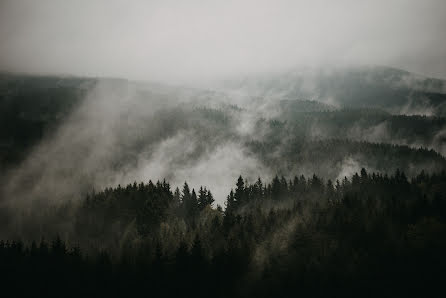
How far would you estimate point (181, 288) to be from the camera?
7062 cm

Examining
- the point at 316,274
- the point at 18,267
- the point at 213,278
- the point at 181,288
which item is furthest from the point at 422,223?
the point at 18,267

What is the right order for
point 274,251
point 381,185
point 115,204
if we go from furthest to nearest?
point 381,185, point 115,204, point 274,251

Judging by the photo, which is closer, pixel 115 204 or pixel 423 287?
pixel 423 287

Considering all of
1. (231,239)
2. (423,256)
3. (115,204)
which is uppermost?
(115,204)

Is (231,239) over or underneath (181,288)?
over

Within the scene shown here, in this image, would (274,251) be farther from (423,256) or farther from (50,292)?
(50,292)

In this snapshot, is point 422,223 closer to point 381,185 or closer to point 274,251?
point 274,251

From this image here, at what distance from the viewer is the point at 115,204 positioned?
370 feet

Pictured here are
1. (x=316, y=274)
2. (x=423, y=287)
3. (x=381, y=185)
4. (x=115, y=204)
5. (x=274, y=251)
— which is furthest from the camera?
(x=381, y=185)

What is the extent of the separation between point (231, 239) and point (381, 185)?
220 feet

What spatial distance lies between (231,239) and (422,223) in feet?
150

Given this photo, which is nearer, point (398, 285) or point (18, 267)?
point (398, 285)

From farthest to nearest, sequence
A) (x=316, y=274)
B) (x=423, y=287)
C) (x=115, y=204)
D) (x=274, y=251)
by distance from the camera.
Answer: (x=115, y=204)
(x=274, y=251)
(x=316, y=274)
(x=423, y=287)

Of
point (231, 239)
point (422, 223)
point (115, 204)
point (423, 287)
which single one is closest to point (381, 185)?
point (422, 223)
